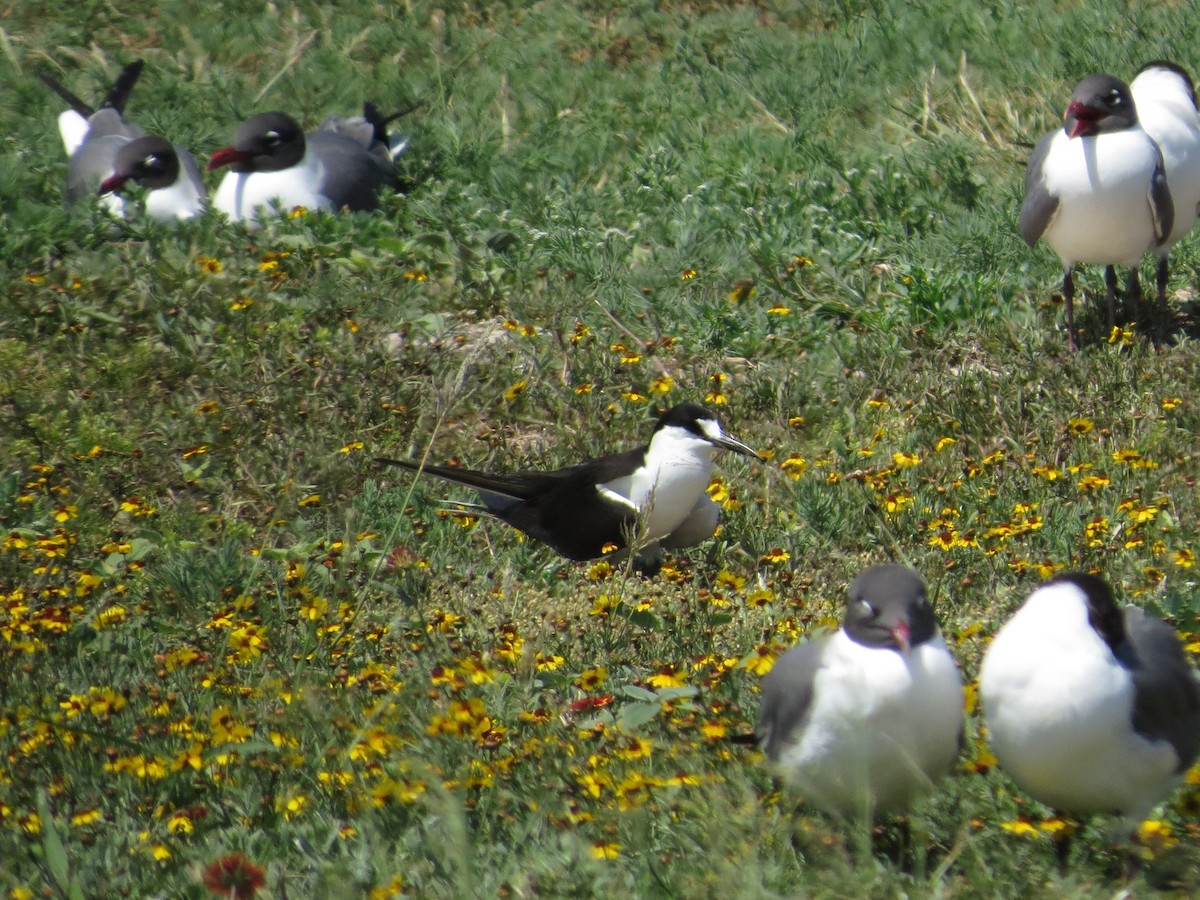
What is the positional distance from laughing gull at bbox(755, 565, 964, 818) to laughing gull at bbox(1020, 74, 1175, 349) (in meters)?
3.64

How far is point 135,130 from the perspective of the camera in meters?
9.59

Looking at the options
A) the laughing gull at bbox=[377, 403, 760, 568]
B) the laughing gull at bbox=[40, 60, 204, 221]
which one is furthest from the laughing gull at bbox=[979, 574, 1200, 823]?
the laughing gull at bbox=[40, 60, 204, 221]

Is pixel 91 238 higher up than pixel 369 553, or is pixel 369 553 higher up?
pixel 369 553

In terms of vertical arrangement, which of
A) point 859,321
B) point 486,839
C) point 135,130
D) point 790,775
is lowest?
point 135,130

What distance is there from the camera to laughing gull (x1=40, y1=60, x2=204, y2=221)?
8453mm

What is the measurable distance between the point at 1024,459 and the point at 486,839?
297 centimetres

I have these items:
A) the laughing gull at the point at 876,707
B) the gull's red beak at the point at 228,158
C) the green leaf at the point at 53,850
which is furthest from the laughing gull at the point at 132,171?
the laughing gull at the point at 876,707

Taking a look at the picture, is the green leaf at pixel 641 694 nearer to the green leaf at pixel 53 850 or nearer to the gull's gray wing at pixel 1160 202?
the green leaf at pixel 53 850

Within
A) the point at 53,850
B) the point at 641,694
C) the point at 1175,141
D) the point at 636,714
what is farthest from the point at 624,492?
the point at 1175,141

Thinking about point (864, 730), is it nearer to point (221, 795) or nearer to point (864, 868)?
point (864, 868)

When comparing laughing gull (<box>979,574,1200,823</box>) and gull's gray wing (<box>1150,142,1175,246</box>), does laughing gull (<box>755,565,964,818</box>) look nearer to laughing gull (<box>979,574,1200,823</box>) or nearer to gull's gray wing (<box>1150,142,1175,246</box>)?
laughing gull (<box>979,574,1200,823</box>)

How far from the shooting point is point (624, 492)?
18.1 ft

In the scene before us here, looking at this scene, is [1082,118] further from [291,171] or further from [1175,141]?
[291,171]

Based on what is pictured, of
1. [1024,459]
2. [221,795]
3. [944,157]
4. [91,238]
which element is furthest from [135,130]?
[221,795]
